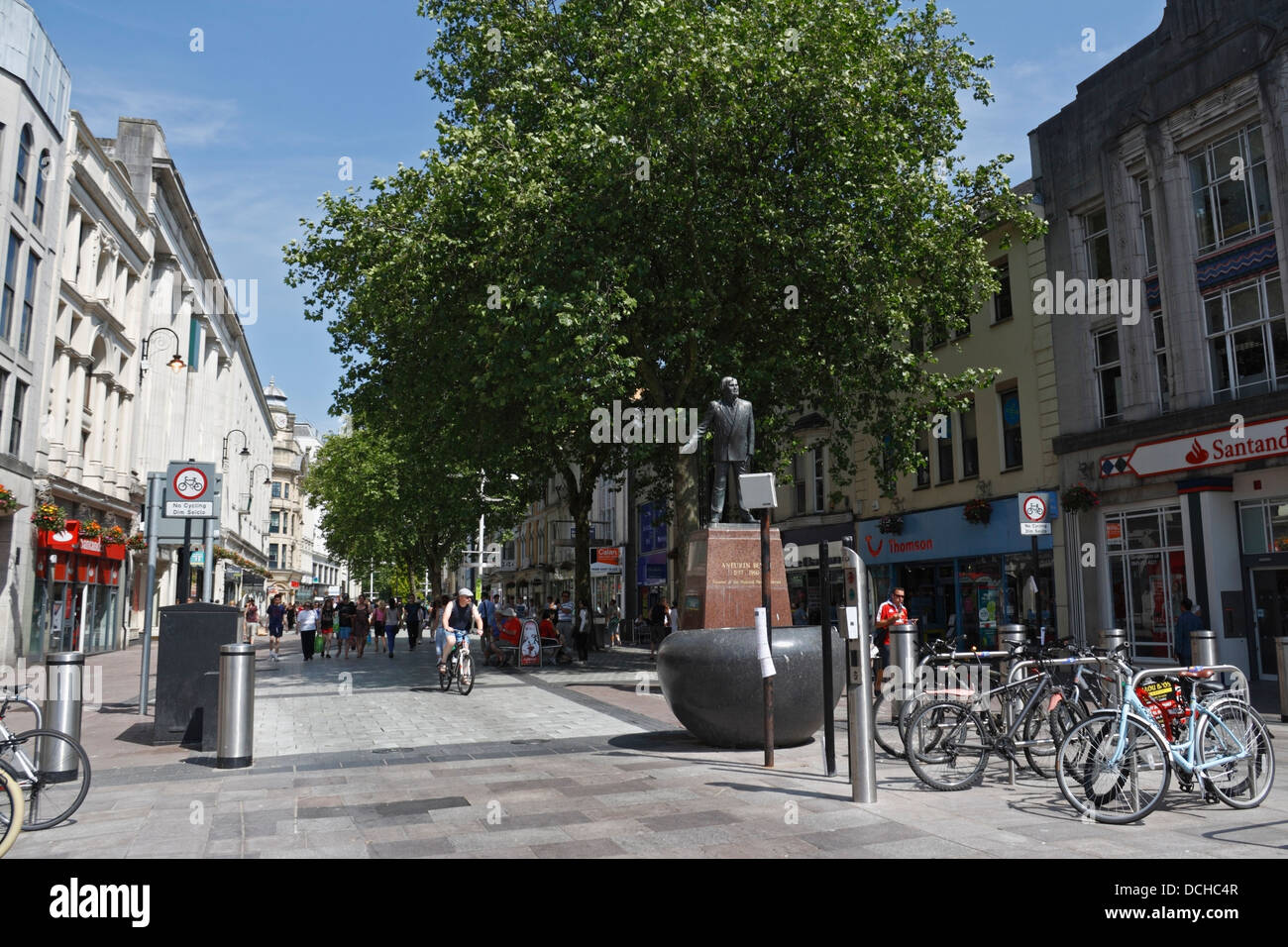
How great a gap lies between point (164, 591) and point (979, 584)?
136 ft

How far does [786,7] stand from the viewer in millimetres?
18594

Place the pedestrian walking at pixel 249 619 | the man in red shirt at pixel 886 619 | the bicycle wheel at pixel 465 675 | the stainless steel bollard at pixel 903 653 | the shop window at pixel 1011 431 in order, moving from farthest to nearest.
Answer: the pedestrian walking at pixel 249 619 < the shop window at pixel 1011 431 < the bicycle wheel at pixel 465 675 < the man in red shirt at pixel 886 619 < the stainless steel bollard at pixel 903 653

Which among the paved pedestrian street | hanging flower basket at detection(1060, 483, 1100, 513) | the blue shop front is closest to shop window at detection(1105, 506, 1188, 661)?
hanging flower basket at detection(1060, 483, 1100, 513)

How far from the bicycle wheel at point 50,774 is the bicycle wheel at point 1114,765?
7.12 metres

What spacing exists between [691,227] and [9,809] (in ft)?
51.8

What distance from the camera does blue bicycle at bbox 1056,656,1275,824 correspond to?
6629 millimetres

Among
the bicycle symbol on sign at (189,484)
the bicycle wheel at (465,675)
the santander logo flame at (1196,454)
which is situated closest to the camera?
the bicycle symbol on sign at (189,484)

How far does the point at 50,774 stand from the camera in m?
7.29

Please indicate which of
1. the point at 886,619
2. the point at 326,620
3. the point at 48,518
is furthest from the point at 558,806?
the point at 326,620

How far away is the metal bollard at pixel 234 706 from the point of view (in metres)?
9.28

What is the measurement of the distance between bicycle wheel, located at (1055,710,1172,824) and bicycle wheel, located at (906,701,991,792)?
111 cm

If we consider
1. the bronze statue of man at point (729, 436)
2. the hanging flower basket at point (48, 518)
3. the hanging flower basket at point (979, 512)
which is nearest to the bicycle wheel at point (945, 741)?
the bronze statue of man at point (729, 436)

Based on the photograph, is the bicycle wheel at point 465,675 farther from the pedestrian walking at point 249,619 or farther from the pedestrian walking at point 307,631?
the pedestrian walking at point 249,619
